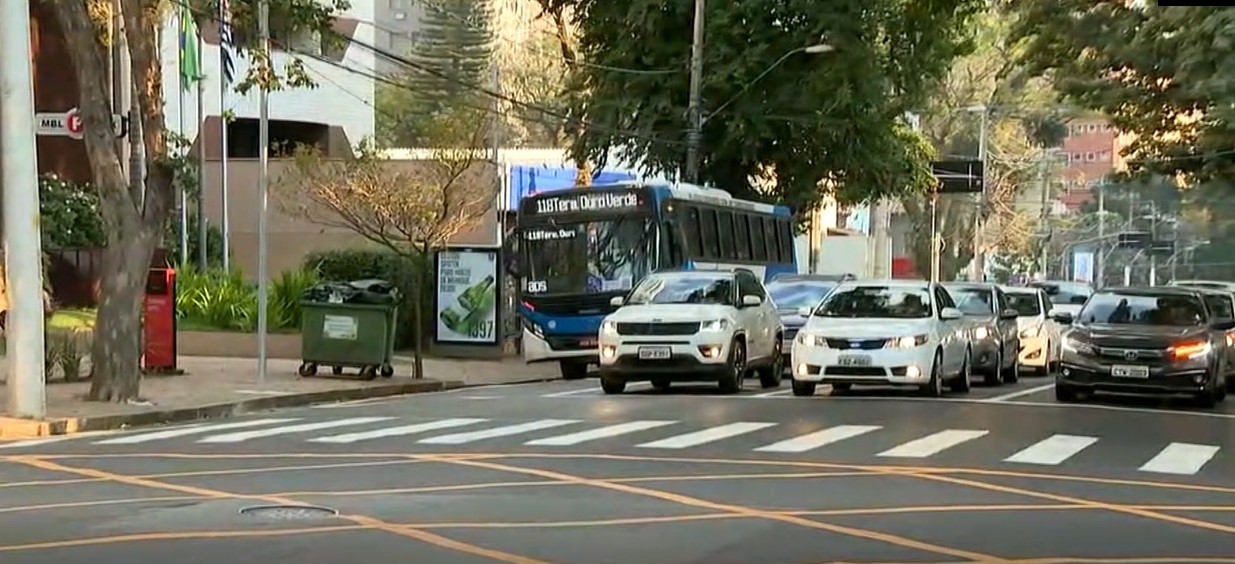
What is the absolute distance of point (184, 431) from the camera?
643 inches

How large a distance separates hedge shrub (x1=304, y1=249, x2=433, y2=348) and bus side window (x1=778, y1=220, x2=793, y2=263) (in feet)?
25.4

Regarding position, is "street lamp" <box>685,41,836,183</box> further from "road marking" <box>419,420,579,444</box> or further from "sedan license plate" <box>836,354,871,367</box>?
"road marking" <box>419,420,579,444</box>

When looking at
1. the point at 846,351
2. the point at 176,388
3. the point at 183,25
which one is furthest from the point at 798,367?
the point at 183,25

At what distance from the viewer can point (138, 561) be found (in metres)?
8.46

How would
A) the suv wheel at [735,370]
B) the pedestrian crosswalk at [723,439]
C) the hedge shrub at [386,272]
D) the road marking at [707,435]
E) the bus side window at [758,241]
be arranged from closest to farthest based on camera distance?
the pedestrian crosswalk at [723,439], the road marking at [707,435], the suv wheel at [735,370], the hedge shrub at [386,272], the bus side window at [758,241]

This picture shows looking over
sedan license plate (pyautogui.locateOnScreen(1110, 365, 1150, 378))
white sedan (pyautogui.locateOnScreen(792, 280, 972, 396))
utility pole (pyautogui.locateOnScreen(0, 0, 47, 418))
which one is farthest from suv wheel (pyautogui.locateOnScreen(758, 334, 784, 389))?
utility pole (pyautogui.locateOnScreen(0, 0, 47, 418))

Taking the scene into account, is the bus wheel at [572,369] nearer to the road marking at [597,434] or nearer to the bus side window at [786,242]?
the bus side window at [786,242]

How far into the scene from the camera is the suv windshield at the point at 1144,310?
21.0 meters

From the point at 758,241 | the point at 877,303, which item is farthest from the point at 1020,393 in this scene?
the point at 758,241

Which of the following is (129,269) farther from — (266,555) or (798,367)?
(266,555)

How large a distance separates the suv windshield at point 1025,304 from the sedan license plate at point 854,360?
418 inches

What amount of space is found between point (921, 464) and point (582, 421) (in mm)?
4730

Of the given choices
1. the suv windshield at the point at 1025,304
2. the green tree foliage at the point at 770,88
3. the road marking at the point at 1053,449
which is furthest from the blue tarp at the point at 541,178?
the road marking at the point at 1053,449

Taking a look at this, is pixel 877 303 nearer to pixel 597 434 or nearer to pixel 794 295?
pixel 794 295
